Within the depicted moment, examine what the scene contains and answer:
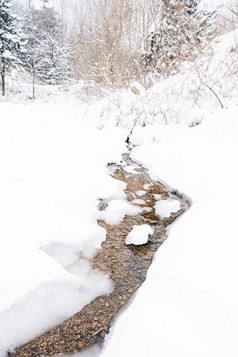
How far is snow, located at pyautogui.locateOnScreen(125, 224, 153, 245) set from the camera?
6.23 ft

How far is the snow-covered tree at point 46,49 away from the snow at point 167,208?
68.5 ft

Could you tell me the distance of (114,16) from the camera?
9.72m

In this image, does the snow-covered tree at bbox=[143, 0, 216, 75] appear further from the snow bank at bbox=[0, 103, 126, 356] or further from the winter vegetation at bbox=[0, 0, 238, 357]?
the snow bank at bbox=[0, 103, 126, 356]

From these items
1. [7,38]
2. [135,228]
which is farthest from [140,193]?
[7,38]

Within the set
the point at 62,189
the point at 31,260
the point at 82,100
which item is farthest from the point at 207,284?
the point at 82,100

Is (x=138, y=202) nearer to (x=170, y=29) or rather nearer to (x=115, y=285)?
(x=115, y=285)

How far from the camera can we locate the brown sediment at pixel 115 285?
1037 mm

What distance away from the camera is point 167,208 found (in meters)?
2.49

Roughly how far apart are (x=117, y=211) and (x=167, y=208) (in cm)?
62

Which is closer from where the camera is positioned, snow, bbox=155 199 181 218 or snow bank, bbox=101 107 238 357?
snow bank, bbox=101 107 238 357

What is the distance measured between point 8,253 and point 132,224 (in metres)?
1.25

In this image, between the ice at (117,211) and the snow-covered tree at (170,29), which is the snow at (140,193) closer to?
the ice at (117,211)

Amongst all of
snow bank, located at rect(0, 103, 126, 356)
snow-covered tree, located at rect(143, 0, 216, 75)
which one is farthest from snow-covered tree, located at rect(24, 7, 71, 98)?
snow bank, located at rect(0, 103, 126, 356)

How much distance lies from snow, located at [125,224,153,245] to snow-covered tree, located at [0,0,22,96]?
16.8 metres
